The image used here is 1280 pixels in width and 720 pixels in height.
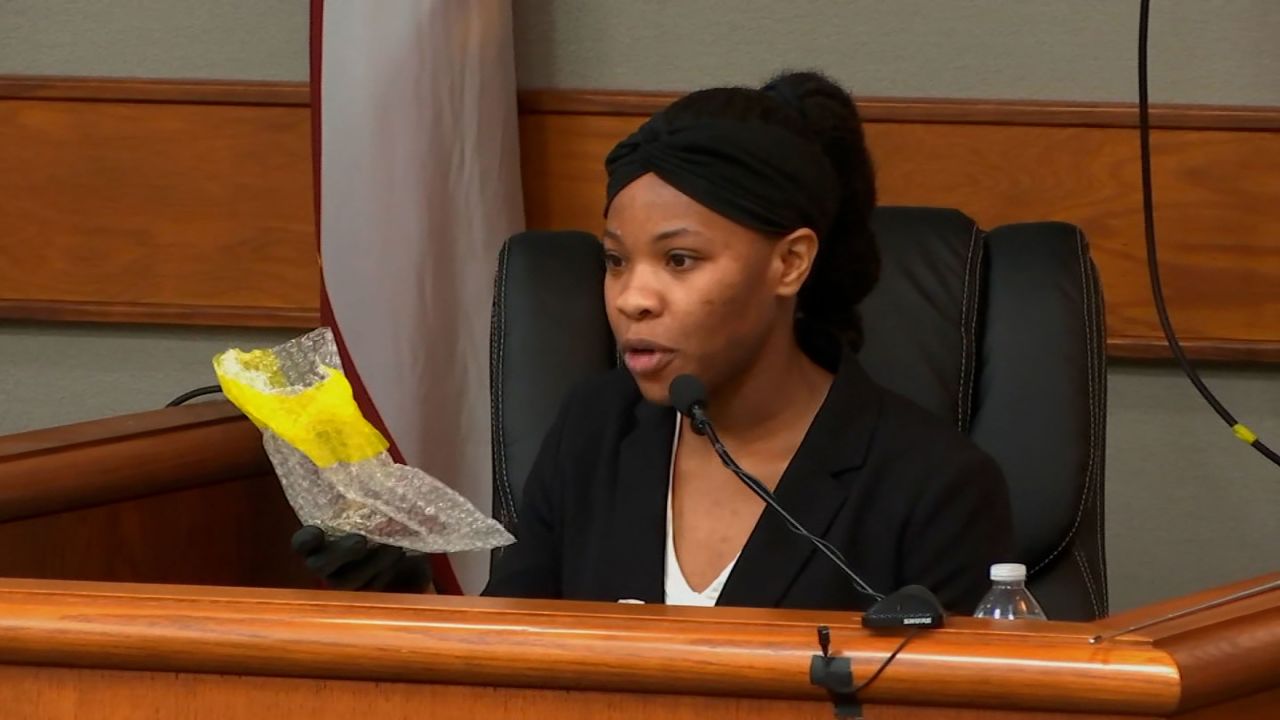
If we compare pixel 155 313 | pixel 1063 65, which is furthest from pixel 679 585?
pixel 155 313

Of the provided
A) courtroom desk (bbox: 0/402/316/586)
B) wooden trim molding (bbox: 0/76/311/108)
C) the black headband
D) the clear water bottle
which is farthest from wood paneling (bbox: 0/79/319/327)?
the clear water bottle

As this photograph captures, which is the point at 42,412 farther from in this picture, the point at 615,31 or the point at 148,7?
the point at 615,31

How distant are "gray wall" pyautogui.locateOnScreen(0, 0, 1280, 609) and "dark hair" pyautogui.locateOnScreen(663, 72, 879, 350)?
846mm

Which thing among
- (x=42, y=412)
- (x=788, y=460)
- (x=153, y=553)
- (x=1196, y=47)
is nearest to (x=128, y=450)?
(x=153, y=553)

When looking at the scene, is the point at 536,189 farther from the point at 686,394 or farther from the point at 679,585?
the point at 686,394

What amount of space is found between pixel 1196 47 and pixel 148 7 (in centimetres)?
159

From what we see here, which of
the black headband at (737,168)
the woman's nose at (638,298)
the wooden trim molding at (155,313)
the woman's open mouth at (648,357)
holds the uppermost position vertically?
the black headband at (737,168)

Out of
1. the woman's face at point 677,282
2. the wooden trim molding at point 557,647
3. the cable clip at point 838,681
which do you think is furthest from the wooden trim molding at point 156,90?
the cable clip at point 838,681

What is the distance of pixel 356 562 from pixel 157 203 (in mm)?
1420

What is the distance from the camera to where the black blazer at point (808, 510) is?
1552 mm

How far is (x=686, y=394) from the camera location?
1.33 metres

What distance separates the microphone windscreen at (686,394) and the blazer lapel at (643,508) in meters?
0.33

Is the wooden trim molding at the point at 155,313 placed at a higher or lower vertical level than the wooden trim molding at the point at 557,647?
lower

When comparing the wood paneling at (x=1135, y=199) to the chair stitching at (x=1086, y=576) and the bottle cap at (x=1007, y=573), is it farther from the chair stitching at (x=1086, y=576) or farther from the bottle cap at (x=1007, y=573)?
the bottle cap at (x=1007, y=573)
